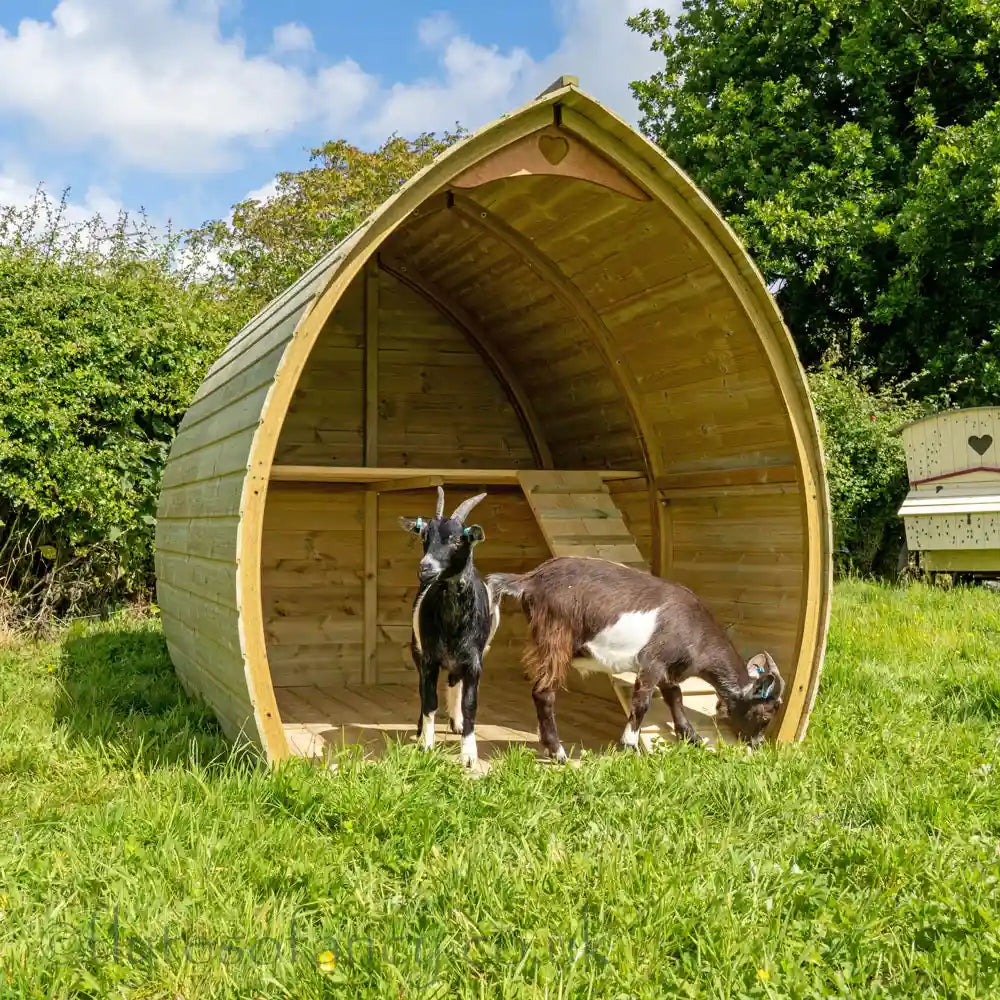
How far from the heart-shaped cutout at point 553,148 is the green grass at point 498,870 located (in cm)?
312

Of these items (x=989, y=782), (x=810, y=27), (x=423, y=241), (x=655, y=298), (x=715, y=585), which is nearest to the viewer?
(x=989, y=782)

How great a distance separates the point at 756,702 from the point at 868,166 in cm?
1324

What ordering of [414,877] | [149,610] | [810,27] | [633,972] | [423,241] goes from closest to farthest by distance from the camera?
[633,972] < [414,877] < [423,241] < [149,610] < [810,27]

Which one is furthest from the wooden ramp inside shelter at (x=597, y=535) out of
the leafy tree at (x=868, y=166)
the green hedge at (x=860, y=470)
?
the leafy tree at (x=868, y=166)

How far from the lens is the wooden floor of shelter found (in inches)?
251

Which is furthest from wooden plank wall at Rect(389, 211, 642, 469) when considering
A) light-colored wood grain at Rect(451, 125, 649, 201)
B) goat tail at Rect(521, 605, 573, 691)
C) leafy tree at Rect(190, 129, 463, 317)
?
leafy tree at Rect(190, 129, 463, 317)

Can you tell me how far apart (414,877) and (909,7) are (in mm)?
17233

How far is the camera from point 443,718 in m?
7.46

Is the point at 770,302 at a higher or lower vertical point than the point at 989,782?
higher

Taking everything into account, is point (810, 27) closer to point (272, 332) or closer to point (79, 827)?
point (272, 332)

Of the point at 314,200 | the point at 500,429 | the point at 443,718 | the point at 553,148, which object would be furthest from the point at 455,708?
the point at 314,200

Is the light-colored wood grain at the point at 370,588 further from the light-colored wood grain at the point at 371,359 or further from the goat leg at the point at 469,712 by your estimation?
the goat leg at the point at 469,712

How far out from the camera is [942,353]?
15.9 metres

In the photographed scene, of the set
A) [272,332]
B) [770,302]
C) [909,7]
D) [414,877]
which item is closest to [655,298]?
[770,302]
